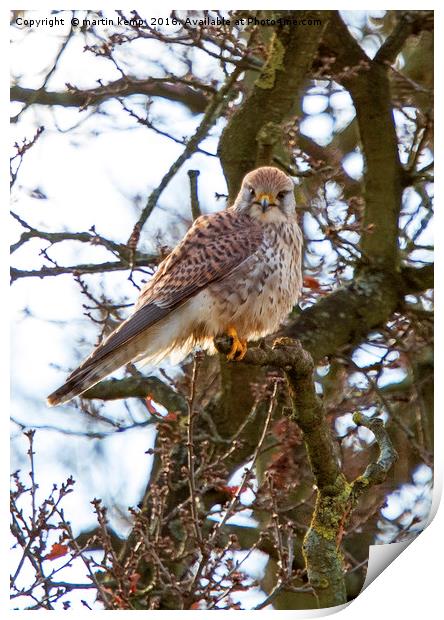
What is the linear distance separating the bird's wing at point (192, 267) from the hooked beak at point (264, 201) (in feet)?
0.19

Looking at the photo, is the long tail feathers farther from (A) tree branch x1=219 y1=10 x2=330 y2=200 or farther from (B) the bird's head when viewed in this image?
(A) tree branch x1=219 y1=10 x2=330 y2=200

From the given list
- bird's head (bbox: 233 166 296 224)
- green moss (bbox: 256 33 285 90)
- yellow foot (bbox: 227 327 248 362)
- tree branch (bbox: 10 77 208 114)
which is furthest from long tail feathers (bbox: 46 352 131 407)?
green moss (bbox: 256 33 285 90)

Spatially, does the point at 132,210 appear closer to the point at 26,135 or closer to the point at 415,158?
the point at 26,135

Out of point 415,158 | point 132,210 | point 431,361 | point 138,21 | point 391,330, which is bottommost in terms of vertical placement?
point 431,361

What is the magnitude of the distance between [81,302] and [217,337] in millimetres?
613

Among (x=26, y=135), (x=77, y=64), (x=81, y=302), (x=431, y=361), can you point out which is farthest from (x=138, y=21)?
(x=431, y=361)

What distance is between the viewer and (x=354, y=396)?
354 cm

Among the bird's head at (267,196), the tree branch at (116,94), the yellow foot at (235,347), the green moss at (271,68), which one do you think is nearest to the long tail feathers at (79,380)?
the yellow foot at (235,347)

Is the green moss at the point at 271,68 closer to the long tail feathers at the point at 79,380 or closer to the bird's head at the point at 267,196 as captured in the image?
the bird's head at the point at 267,196

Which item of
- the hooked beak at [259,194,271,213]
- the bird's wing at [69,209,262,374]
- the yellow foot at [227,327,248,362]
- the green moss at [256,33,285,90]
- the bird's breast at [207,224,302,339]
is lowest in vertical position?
the yellow foot at [227,327,248,362]

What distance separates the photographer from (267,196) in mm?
3234

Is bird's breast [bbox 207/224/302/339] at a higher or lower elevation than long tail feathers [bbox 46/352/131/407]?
higher

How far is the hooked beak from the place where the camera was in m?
3.22

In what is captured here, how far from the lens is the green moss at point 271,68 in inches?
141
